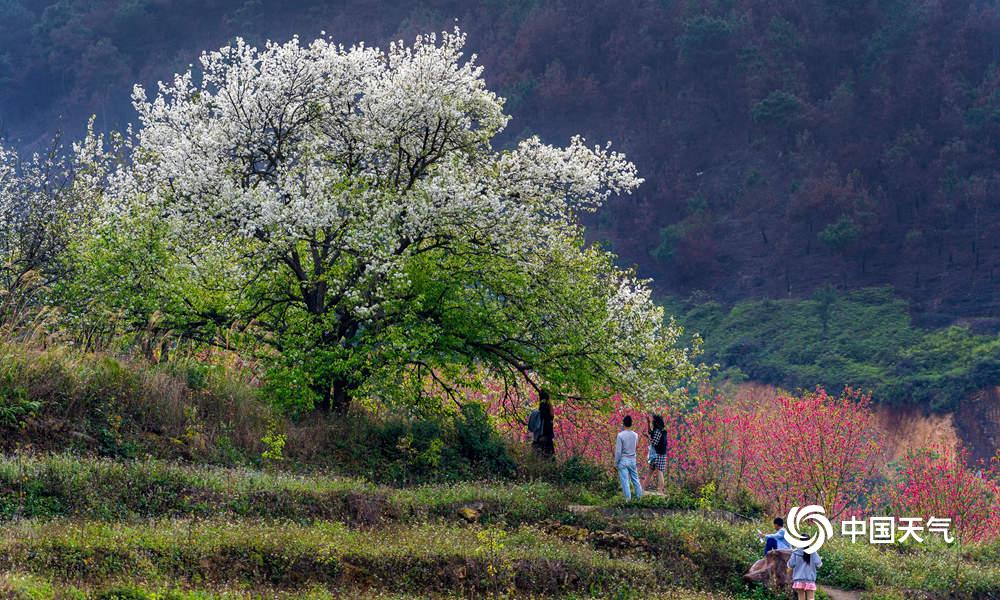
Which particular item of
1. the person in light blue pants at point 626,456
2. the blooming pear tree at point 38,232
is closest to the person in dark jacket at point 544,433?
the person in light blue pants at point 626,456

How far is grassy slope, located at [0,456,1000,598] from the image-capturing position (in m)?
12.0

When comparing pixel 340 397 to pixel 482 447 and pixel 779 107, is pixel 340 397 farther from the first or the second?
pixel 779 107

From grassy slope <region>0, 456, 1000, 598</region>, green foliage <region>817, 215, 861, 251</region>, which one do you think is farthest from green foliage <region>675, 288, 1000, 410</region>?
grassy slope <region>0, 456, 1000, 598</region>

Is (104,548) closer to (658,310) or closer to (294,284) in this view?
(294,284)

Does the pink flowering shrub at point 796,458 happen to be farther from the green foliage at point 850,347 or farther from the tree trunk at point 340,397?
the green foliage at point 850,347

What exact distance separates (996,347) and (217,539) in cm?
4893

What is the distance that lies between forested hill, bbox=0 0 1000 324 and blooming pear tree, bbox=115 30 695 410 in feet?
122

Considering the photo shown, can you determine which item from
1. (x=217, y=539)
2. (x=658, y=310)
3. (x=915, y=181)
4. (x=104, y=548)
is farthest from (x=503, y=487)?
(x=915, y=181)

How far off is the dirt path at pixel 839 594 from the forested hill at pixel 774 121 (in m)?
42.7

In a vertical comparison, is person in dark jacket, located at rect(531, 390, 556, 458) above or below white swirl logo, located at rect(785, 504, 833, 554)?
above

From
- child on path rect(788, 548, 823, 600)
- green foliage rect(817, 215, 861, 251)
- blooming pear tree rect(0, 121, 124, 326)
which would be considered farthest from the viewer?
green foliage rect(817, 215, 861, 251)

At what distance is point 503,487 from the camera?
19.7m

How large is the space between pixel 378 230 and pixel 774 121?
6425cm

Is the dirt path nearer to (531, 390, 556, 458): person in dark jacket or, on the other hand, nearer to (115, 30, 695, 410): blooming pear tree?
(115, 30, 695, 410): blooming pear tree
